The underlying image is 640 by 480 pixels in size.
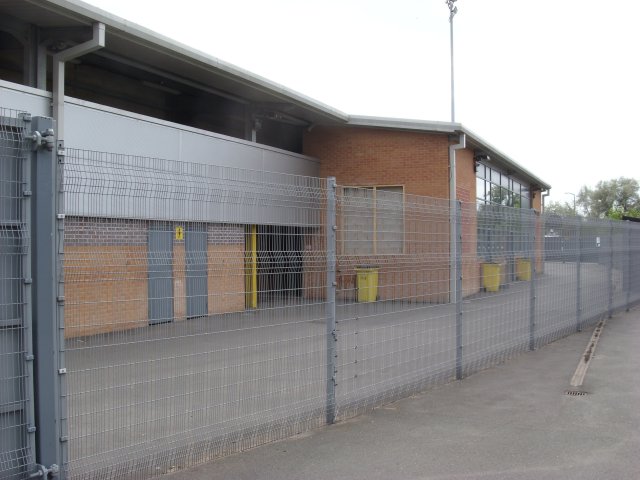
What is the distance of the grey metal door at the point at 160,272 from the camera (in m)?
4.14

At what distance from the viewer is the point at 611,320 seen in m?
13.1

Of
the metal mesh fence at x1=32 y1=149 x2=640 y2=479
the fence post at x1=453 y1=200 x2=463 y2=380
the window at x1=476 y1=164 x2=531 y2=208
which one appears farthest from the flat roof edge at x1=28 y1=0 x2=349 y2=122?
the fence post at x1=453 y1=200 x2=463 y2=380

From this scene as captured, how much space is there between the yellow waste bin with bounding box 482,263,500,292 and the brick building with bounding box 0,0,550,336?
5.4 inches

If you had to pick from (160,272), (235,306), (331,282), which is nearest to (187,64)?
(331,282)

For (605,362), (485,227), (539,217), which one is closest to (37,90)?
(485,227)

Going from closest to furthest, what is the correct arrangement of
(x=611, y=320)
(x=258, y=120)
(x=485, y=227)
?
1. (x=485, y=227)
2. (x=611, y=320)
3. (x=258, y=120)

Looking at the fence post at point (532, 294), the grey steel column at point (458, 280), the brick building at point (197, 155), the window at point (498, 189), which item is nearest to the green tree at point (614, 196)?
the window at point (498, 189)

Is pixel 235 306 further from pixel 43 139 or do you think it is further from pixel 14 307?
pixel 43 139

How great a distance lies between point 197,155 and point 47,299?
9.93 m

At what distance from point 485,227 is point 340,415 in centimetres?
355

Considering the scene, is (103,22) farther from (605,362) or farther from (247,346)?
(605,362)

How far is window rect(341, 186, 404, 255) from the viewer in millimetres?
5824

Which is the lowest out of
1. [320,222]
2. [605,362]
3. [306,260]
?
[605,362]

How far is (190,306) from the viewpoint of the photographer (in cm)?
430
